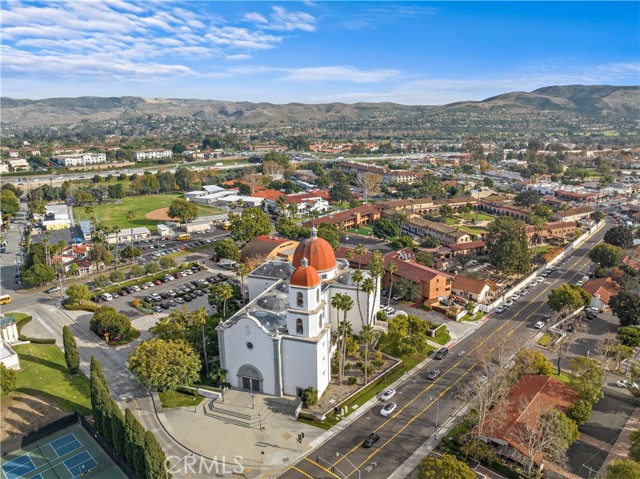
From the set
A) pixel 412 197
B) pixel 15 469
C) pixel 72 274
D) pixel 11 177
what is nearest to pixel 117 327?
pixel 15 469

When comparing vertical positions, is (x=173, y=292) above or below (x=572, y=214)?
below

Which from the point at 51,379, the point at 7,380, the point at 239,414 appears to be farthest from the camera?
the point at 51,379

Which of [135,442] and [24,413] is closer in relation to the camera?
[135,442]

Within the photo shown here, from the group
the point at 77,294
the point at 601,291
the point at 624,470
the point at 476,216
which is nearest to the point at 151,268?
the point at 77,294

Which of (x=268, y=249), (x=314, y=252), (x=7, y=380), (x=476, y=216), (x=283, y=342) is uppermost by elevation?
(x=314, y=252)

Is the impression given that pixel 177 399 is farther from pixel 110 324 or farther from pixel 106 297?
pixel 106 297

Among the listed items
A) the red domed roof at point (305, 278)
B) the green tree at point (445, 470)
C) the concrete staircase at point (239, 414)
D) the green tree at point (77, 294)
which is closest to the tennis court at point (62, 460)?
the concrete staircase at point (239, 414)

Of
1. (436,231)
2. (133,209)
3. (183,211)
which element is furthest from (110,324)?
(133,209)

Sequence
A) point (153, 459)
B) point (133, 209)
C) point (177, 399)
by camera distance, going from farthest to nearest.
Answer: point (133, 209) < point (177, 399) < point (153, 459)
